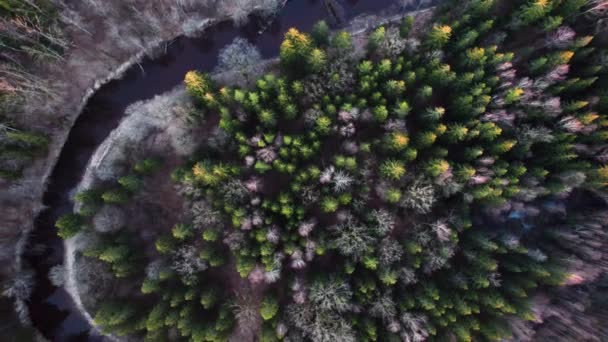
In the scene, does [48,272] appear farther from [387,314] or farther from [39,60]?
[387,314]

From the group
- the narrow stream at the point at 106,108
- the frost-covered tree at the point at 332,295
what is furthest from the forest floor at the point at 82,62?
the frost-covered tree at the point at 332,295

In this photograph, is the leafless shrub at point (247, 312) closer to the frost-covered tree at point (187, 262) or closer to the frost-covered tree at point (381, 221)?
the frost-covered tree at point (187, 262)

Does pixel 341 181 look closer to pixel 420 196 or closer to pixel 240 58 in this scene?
pixel 420 196

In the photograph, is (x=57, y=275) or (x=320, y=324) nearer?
(x=320, y=324)

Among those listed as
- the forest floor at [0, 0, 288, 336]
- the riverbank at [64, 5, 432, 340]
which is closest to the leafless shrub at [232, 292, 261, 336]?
the riverbank at [64, 5, 432, 340]

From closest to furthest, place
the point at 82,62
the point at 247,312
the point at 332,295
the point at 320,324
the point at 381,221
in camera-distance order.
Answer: the point at 320,324 < the point at 332,295 < the point at 381,221 < the point at 247,312 < the point at 82,62

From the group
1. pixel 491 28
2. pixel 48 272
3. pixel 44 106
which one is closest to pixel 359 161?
pixel 491 28

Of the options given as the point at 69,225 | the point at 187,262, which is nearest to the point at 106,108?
the point at 69,225
